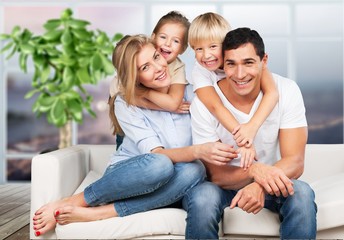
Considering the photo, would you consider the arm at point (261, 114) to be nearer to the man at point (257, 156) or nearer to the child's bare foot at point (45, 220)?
the man at point (257, 156)

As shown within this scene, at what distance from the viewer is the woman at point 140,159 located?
7.26 ft

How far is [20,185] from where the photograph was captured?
6.28m

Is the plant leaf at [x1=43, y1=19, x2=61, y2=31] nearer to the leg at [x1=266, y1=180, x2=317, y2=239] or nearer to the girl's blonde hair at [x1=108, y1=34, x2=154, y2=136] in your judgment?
the girl's blonde hair at [x1=108, y1=34, x2=154, y2=136]

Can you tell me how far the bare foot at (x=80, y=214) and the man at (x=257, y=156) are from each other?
1.00 feet

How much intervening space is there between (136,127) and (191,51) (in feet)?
12.8

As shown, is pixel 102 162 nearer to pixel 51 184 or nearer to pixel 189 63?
pixel 51 184

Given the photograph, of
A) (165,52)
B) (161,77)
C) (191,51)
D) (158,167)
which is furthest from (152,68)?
(191,51)

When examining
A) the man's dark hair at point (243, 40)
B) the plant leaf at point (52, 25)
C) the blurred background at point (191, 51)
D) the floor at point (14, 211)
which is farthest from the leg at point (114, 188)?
the blurred background at point (191, 51)

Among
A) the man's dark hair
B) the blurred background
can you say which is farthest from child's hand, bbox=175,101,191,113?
the blurred background

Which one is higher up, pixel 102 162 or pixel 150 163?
pixel 150 163

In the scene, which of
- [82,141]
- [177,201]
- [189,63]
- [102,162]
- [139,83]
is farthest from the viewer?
[82,141]

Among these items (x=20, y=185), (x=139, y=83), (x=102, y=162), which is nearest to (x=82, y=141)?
(x=20, y=185)

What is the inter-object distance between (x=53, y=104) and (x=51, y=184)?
10.9 feet

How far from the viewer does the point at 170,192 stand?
7.38ft
